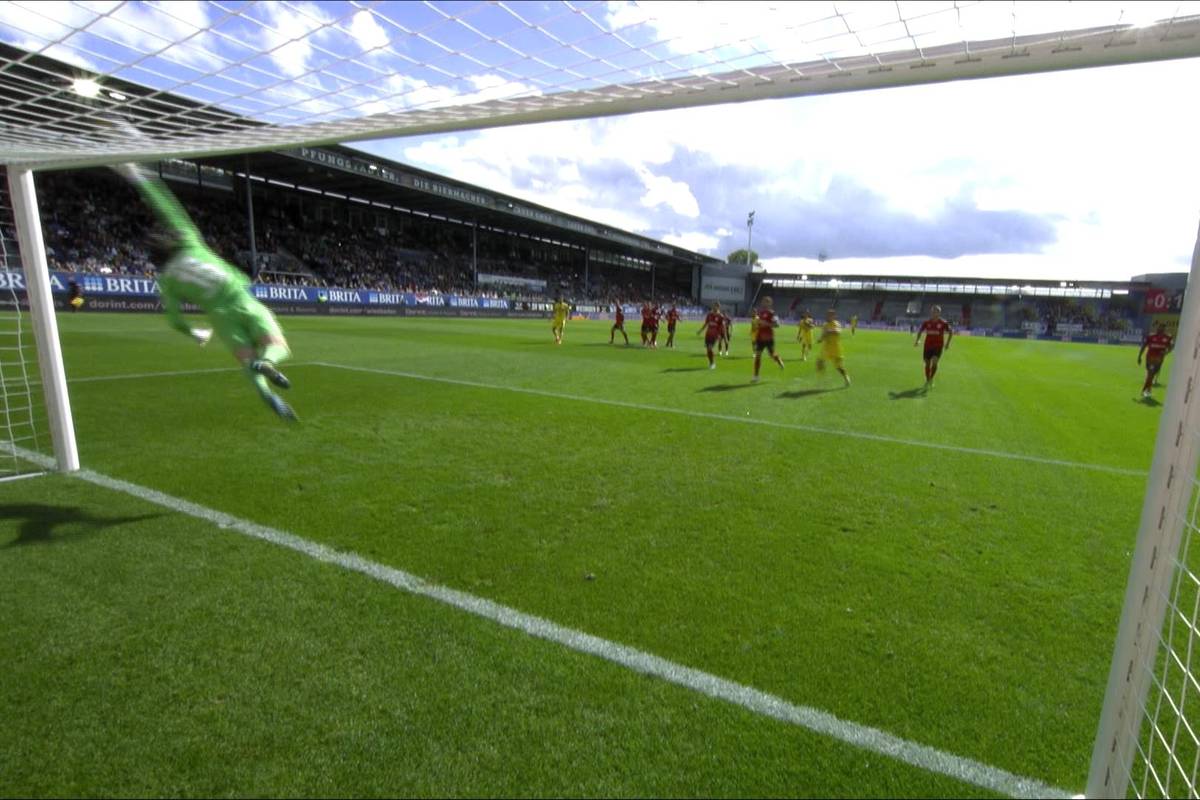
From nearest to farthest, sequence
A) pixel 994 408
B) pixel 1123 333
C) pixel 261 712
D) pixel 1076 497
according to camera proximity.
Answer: pixel 261 712, pixel 1076 497, pixel 994 408, pixel 1123 333

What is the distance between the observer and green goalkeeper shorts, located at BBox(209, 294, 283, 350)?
14.2ft

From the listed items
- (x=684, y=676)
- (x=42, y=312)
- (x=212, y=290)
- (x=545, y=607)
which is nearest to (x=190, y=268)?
(x=212, y=290)

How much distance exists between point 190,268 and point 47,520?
2146mm

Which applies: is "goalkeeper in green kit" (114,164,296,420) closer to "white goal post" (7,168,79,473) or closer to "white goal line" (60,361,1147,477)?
"white goal post" (7,168,79,473)

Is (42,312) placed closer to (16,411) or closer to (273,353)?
(273,353)

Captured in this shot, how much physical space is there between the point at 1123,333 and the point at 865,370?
61140mm

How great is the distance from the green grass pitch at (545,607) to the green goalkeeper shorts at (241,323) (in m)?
1.31

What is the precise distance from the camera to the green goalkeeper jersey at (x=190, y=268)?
4.14 meters

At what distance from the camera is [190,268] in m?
4.21

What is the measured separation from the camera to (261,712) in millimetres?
2494

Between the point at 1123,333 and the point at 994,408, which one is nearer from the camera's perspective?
the point at 994,408

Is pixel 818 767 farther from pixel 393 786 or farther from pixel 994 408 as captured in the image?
pixel 994 408

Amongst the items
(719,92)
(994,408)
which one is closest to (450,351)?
(994,408)

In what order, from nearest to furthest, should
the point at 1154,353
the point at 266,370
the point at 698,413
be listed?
the point at 266,370, the point at 698,413, the point at 1154,353
